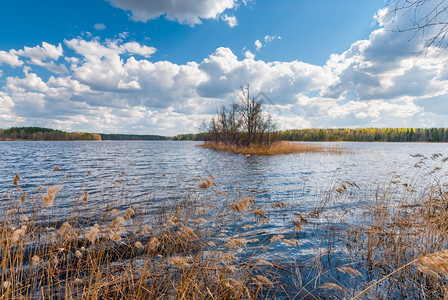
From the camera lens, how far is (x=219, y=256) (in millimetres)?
4332

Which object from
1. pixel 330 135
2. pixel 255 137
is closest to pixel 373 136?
pixel 330 135

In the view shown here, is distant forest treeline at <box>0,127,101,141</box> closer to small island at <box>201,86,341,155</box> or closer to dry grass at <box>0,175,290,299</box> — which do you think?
small island at <box>201,86,341,155</box>

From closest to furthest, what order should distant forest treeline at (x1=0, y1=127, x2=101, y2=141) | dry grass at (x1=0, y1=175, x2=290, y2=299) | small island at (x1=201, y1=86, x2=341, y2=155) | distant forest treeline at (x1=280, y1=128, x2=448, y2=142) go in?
dry grass at (x1=0, y1=175, x2=290, y2=299), small island at (x1=201, y1=86, x2=341, y2=155), distant forest treeline at (x1=280, y1=128, x2=448, y2=142), distant forest treeline at (x1=0, y1=127, x2=101, y2=141)

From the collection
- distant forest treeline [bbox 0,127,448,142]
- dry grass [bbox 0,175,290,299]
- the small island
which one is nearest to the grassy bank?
dry grass [bbox 0,175,290,299]

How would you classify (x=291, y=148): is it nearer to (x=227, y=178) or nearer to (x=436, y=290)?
(x=227, y=178)

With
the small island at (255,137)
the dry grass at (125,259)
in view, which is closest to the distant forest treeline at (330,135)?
the small island at (255,137)

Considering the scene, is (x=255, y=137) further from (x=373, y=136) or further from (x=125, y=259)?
(x=373, y=136)

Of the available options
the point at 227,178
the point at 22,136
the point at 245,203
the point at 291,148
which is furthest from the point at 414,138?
the point at 22,136

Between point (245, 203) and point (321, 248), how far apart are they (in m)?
3.08

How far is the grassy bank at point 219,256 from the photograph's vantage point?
3.34 m

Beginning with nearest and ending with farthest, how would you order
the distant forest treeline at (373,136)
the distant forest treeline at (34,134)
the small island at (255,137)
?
the small island at (255,137)
the distant forest treeline at (373,136)
the distant forest treeline at (34,134)

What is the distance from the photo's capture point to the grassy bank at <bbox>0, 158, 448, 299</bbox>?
11.0 ft

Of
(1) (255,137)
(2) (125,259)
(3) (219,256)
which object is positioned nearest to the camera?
(3) (219,256)

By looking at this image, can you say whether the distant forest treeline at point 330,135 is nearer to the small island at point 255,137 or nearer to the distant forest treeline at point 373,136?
the distant forest treeline at point 373,136
